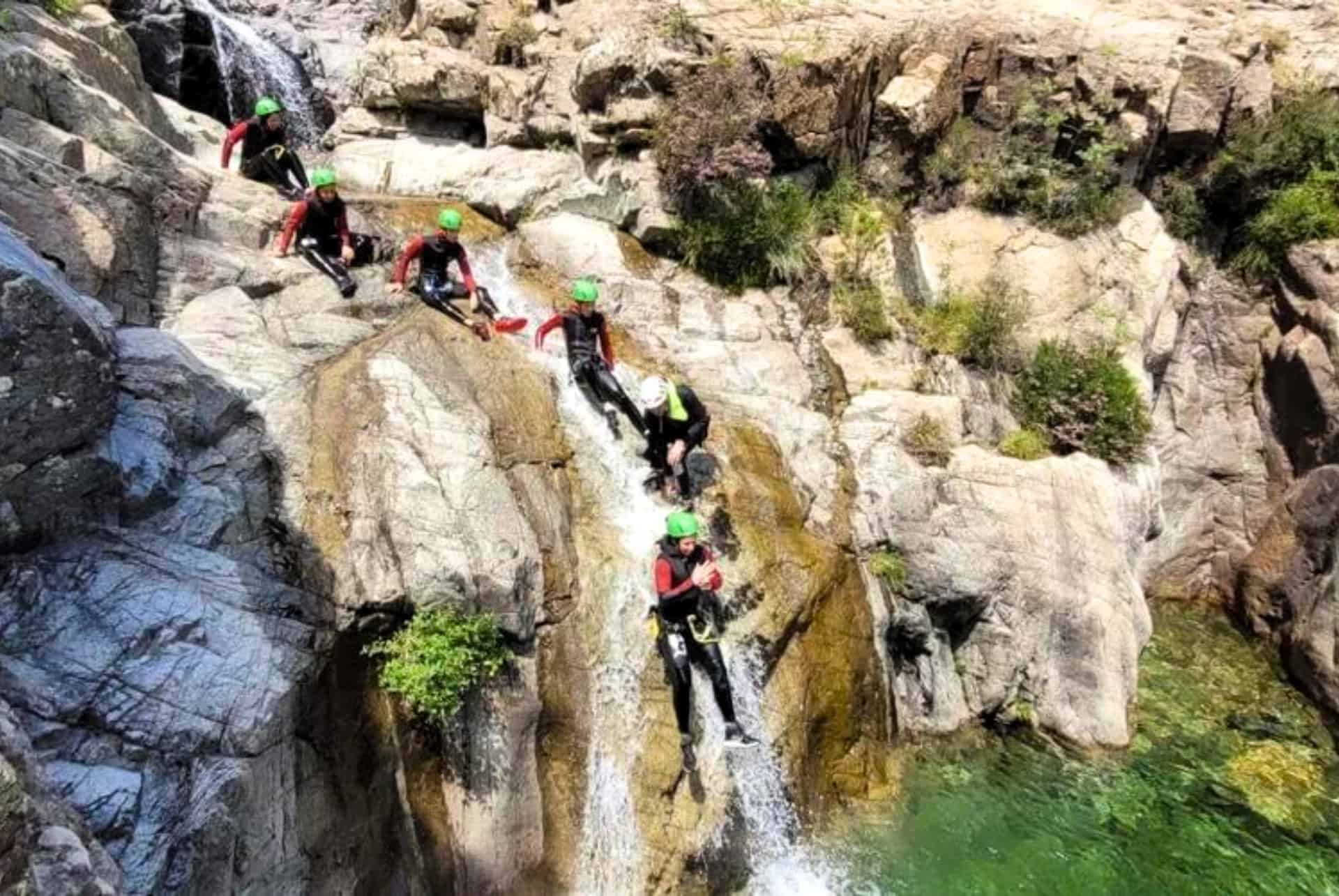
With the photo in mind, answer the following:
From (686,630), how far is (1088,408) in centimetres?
771

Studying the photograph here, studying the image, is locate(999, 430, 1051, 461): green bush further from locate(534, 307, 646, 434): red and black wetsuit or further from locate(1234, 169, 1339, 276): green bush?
locate(1234, 169, 1339, 276): green bush

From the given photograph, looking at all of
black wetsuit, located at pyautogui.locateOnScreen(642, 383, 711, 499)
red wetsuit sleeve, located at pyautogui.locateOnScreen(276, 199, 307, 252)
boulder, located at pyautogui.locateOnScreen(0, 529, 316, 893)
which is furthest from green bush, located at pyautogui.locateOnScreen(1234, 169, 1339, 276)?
boulder, located at pyautogui.locateOnScreen(0, 529, 316, 893)

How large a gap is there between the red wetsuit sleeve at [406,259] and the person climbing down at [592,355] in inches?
71.0

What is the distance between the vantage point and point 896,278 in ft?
45.9

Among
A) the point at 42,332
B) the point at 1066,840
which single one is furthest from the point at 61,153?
the point at 1066,840

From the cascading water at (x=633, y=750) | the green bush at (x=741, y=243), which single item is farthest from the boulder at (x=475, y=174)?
the cascading water at (x=633, y=750)

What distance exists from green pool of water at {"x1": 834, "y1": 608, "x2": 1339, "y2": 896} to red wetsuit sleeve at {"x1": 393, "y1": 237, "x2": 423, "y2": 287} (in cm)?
825

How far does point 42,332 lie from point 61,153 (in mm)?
4029

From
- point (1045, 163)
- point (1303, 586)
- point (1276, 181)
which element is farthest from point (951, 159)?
point (1303, 586)

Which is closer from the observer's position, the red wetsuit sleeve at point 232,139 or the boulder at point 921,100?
the red wetsuit sleeve at point 232,139

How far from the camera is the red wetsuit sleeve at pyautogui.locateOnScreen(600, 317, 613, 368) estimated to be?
34.5 ft

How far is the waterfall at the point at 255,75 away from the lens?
606 inches

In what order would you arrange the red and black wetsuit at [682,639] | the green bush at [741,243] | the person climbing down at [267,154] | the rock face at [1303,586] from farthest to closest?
the green bush at [741,243]
the person climbing down at [267,154]
the rock face at [1303,586]
the red and black wetsuit at [682,639]

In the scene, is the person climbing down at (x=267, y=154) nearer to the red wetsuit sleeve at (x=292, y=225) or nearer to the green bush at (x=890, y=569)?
the red wetsuit sleeve at (x=292, y=225)
